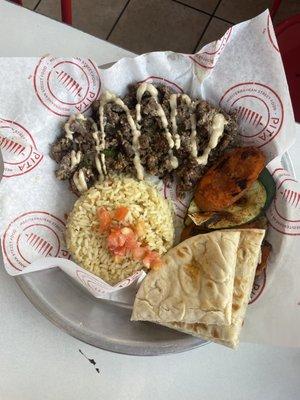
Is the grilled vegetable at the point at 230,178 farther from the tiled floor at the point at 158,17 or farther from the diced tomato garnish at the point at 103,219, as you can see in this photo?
the tiled floor at the point at 158,17

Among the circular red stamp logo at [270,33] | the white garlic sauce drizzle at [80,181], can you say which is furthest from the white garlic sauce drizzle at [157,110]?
the circular red stamp logo at [270,33]

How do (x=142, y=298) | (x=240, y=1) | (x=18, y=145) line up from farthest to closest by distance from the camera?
1. (x=240, y=1)
2. (x=18, y=145)
3. (x=142, y=298)

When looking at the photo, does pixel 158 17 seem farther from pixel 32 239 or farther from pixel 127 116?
pixel 32 239

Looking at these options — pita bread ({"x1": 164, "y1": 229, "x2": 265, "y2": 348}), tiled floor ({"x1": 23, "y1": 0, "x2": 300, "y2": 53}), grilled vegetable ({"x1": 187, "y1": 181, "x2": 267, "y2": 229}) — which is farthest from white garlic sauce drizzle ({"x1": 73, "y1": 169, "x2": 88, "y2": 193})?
tiled floor ({"x1": 23, "y1": 0, "x2": 300, "y2": 53})

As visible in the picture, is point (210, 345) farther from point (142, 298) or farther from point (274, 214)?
point (274, 214)

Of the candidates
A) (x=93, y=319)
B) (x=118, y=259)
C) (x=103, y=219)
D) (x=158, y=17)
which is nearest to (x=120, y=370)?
A: (x=93, y=319)

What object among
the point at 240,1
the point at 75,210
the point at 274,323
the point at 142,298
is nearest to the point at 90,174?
the point at 75,210
